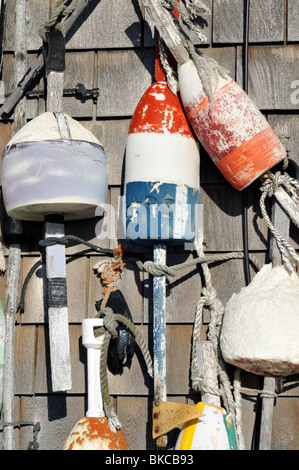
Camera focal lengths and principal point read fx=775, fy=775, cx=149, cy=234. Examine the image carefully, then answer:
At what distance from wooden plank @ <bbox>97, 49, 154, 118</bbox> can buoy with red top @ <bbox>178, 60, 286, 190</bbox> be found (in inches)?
10.0

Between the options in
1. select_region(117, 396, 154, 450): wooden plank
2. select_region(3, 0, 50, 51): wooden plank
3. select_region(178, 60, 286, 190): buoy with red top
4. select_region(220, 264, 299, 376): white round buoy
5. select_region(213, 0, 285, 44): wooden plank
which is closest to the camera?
select_region(220, 264, 299, 376): white round buoy

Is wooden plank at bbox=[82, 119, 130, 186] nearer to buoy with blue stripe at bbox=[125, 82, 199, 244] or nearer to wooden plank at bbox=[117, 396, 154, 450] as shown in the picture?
buoy with blue stripe at bbox=[125, 82, 199, 244]

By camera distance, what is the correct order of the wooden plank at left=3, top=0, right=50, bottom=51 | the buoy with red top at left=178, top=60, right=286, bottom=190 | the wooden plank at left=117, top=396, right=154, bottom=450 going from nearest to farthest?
the buoy with red top at left=178, top=60, right=286, bottom=190 → the wooden plank at left=117, top=396, right=154, bottom=450 → the wooden plank at left=3, top=0, right=50, bottom=51

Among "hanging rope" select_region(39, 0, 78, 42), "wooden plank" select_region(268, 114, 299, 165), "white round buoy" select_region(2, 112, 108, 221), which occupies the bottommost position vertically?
"white round buoy" select_region(2, 112, 108, 221)

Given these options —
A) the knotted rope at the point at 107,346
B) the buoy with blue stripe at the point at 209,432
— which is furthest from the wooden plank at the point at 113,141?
the buoy with blue stripe at the point at 209,432

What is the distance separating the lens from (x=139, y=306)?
2.65m

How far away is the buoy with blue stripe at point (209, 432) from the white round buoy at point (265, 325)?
0.17 meters

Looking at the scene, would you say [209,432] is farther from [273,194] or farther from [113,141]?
[113,141]

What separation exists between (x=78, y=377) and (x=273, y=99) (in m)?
1.16

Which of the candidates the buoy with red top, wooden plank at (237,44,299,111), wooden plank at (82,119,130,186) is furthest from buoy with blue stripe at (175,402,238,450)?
wooden plank at (237,44,299,111)

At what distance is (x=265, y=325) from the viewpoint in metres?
2.36

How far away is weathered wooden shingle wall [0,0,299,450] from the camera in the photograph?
2.60 metres
